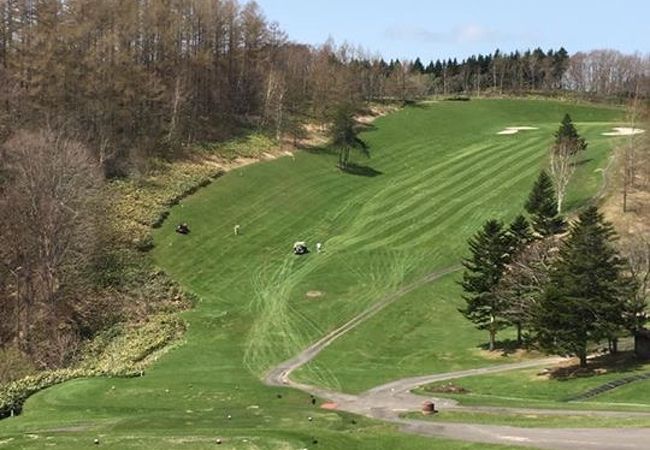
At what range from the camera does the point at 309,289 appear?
235 ft

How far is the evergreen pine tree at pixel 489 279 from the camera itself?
5628cm

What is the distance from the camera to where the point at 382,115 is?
14550 cm

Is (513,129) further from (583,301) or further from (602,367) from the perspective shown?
(583,301)

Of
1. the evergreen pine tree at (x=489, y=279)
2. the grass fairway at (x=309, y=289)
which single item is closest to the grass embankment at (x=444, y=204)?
the grass fairway at (x=309, y=289)

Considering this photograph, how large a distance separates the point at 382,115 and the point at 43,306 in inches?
3732

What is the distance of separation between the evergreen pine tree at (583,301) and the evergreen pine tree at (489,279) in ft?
27.8

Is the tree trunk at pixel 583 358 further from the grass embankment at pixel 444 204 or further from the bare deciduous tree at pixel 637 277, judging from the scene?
the grass embankment at pixel 444 204

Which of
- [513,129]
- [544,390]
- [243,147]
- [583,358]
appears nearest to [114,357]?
[544,390]

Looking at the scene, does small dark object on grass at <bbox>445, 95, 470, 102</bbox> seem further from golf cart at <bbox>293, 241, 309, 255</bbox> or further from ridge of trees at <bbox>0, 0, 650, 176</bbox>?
golf cart at <bbox>293, 241, 309, 255</bbox>

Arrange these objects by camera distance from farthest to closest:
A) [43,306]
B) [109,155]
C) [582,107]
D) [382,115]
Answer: [582,107] → [382,115] → [109,155] → [43,306]

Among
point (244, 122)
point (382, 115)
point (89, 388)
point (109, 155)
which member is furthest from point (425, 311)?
point (382, 115)

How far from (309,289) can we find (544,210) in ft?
83.3

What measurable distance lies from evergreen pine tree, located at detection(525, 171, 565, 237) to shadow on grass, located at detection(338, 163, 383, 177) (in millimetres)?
30707

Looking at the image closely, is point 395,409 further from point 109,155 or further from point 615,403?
point 109,155
